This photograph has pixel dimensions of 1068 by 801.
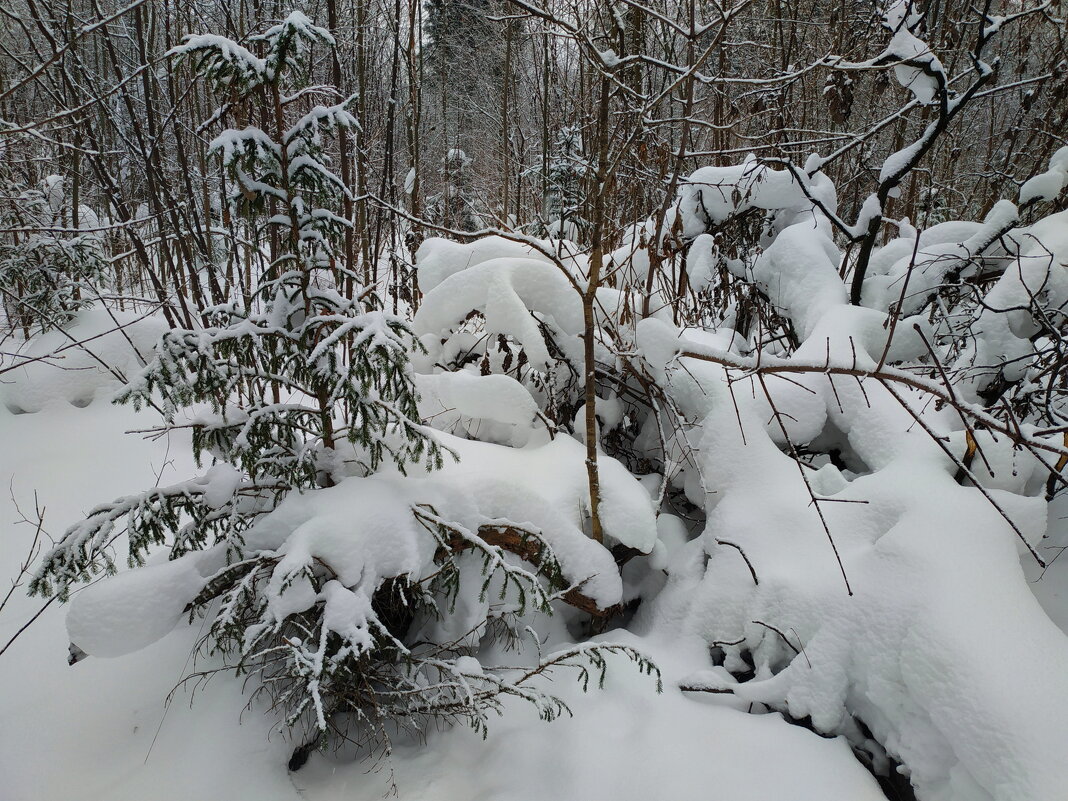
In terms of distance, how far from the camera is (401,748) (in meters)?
2.16

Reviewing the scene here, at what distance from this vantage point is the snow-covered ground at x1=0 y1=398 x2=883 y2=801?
187cm

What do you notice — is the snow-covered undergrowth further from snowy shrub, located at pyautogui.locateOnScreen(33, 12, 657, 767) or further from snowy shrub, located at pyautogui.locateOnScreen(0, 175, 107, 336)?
snowy shrub, located at pyautogui.locateOnScreen(0, 175, 107, 336)

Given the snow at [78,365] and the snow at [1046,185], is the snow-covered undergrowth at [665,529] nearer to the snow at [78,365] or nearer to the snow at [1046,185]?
the snow at [1046,185]

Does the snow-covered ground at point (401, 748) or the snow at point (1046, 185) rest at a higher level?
the snow at point (1046, 185)

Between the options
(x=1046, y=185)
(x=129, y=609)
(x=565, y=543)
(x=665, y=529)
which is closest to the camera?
(x=129, y=609)

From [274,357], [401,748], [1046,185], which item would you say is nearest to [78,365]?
[274,357]

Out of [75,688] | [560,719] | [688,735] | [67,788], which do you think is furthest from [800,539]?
[75,688]

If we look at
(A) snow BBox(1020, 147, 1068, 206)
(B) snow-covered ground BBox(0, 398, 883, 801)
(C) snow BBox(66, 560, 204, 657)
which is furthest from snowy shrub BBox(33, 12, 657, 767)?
(A) snow BBox(1020, 147, 1068, 206)

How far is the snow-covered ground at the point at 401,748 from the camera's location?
1867 millimetres

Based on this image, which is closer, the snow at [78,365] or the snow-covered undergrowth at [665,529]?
the snow-covered undergrowth at [665,529]

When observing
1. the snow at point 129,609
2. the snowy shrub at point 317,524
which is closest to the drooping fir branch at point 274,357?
the snowy shrub at point 317,524

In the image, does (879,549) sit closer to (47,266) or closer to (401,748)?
(401,748)

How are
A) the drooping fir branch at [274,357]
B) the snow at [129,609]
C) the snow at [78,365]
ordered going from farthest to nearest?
1. the snow at [78,365]
2. the drooping fir branch at [274,357]
3. the snow at [129,609]

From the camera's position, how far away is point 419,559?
2.07 metres
